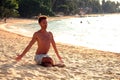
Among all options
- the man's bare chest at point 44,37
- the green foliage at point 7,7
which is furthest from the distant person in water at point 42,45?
the green foliage at point 7,7

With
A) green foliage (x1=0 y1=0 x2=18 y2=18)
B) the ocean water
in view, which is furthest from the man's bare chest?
green foliage (x1=0 y1=0 x2=18 y2=18)

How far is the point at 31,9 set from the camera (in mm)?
81062

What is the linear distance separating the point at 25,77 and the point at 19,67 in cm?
91

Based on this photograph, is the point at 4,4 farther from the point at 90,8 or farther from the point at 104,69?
the point at 90,8

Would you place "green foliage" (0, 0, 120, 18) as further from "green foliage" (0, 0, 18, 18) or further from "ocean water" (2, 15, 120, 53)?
"ocean water" (2, 15, 120, 53)

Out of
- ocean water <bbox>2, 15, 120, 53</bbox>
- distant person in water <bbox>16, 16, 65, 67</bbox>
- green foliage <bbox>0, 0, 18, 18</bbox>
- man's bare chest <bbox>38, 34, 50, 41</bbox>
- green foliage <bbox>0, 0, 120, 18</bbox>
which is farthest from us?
green foliage <bbox>0, 0, 120, 18</bbox>

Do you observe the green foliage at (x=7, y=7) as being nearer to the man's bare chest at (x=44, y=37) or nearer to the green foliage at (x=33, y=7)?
the green foliage at (x=33, y=7)

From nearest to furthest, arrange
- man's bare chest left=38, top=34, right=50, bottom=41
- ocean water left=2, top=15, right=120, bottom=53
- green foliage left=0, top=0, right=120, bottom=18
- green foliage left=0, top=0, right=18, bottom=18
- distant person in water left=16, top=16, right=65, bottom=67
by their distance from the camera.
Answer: distant person in water left=16, top=16, right=65, bottom=67
man's bare chest left=38, top=34, right=50, bottom=41
ocean water left=2, top=15, right=120, bottom=53
green foliage left=0, top=0, right=18, bottom=18
green foliage left=0, top=0, right=120, bottom=18

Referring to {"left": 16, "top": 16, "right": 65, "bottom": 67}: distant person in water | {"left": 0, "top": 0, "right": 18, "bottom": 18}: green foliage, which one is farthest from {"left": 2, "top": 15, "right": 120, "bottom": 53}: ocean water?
{"left": 16, "top": 16, "right": 65, "bottom": 67}: distant person in water

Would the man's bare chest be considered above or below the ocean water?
above

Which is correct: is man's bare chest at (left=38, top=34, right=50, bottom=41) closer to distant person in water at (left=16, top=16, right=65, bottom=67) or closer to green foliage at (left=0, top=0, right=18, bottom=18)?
distant person in water at (left=16, top=16, right=65, bottom=67)

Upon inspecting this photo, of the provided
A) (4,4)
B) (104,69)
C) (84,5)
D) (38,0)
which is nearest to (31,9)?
(38,0)

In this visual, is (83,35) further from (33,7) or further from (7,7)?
(33,7)

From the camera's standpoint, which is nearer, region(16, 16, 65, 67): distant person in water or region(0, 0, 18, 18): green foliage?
region(16, 16, 65, 67): distant person in water
